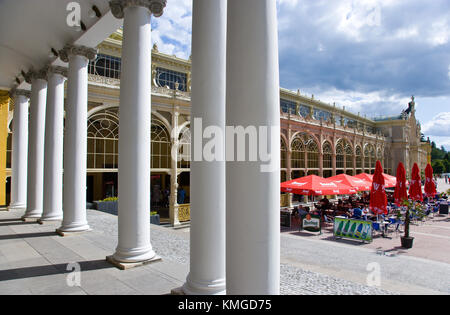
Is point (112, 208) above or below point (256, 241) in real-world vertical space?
below

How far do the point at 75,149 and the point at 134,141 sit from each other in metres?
3.56

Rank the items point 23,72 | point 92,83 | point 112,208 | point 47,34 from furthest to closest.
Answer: point 92,83 < point 112,208 < point 23,72 < point 47,34

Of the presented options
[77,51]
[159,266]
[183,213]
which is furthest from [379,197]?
[77,51]

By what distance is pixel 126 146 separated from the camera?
597 centimetres

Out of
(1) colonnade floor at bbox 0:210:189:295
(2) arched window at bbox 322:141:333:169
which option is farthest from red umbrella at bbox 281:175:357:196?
(2) arched window at bbox 322:141:333:169

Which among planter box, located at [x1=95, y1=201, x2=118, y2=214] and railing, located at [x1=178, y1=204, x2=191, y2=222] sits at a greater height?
planter box, located at [x1=95, y1=201, x2=118, y2=214]

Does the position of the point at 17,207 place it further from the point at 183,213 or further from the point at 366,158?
Answer: the point at 366,158

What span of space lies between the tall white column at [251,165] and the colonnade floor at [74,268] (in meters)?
2.26

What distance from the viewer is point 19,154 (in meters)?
13.9

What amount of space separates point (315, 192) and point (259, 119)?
582 inches

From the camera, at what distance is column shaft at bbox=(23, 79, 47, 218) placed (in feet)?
37.3

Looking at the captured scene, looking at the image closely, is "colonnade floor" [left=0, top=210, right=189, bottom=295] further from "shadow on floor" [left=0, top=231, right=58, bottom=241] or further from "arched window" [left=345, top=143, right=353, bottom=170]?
"arched window" [left=345, top=143, right=353, bottom=170]

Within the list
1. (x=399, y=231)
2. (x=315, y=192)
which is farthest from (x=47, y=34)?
(x=399, y=231)
